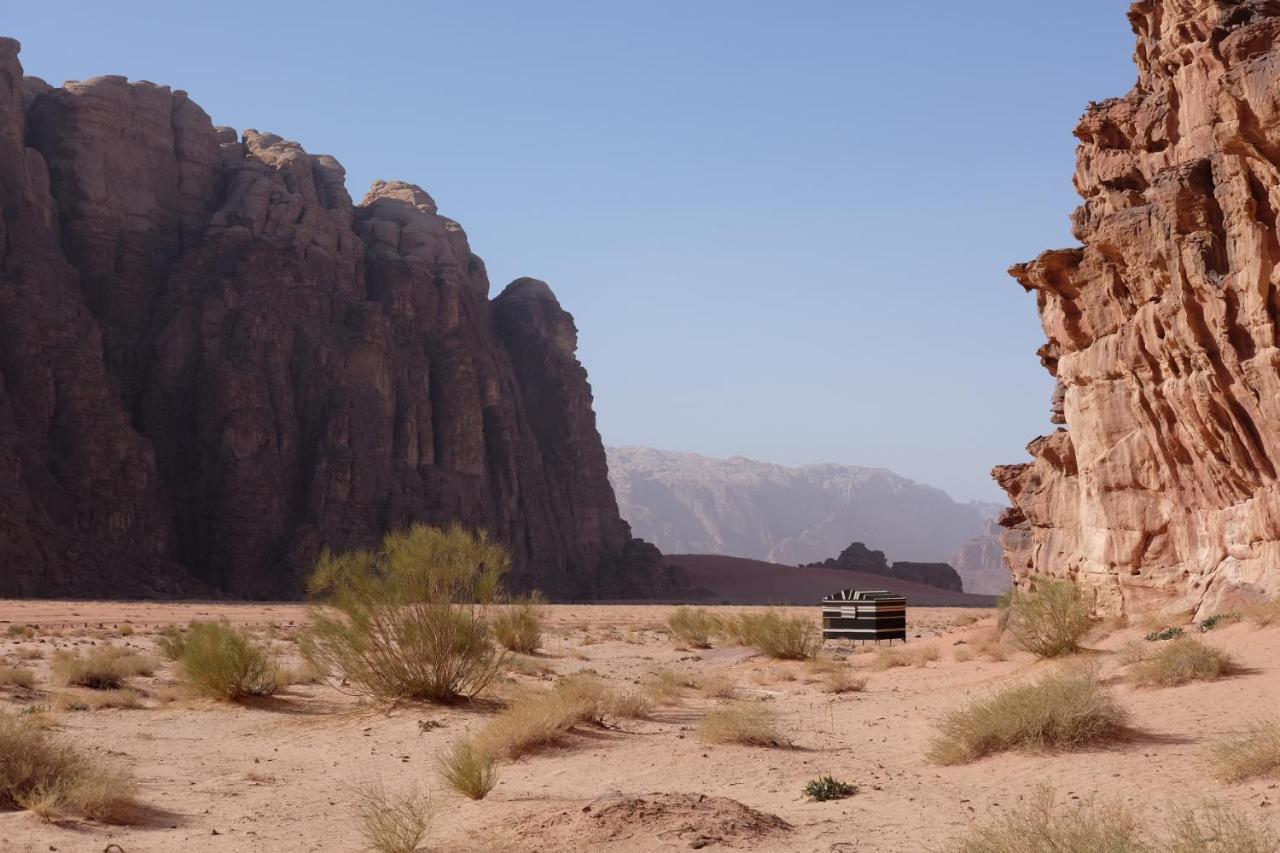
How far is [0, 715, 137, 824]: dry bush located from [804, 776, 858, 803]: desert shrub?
6.03 m

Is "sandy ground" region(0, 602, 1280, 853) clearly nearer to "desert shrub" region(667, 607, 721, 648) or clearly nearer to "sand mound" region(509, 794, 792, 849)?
"sand mound" region(509, 794, 792, 849)

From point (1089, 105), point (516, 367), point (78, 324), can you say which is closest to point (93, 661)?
point (1089, 105)

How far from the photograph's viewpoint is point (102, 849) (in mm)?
9398

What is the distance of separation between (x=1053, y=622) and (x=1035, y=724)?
28.5 ft

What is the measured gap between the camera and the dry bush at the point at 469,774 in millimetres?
11016

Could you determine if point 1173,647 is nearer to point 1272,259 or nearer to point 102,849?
point 1272,259

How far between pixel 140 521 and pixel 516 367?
3348 centimetres

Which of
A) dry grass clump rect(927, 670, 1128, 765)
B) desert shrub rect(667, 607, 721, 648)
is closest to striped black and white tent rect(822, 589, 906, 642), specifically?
desert shrub rect(667, 607, 721, 648)

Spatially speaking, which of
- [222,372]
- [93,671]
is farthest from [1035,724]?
[222,372]

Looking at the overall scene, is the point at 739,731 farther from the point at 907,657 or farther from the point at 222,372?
the point at 222,372

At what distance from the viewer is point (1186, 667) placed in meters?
14.3

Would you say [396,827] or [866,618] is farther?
[866,618]

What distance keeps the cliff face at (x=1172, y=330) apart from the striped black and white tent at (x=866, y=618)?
17.8 feet

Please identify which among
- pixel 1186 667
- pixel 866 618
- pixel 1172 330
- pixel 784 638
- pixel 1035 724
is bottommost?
pixel 784 638
